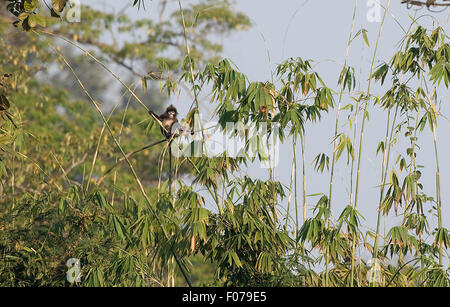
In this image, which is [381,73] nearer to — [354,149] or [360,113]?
[360,113]

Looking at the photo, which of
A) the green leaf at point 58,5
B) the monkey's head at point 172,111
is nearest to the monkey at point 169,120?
the monkey's head at point 172,111

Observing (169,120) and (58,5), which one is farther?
(169,120)

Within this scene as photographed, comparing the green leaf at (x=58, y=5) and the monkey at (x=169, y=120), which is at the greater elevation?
the green leaf at (x=58, y=5)

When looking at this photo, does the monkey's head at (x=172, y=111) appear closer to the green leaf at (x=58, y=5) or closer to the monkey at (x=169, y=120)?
the monkey at (x=169, y=120)

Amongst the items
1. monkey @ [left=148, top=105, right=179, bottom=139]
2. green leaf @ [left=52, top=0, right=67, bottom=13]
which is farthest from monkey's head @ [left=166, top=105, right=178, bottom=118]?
green leaf @ [left=52, top=0, right=67, bottom=13]

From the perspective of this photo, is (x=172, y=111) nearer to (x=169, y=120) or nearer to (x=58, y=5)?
(x=169, y=120)

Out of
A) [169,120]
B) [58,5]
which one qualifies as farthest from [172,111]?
Answer: [58,5]

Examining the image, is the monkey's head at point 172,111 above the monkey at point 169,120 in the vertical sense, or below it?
above

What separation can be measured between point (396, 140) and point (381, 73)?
0.32 metres

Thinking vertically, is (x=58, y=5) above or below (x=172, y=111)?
above

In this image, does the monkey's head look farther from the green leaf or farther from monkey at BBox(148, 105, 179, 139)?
the green leaf

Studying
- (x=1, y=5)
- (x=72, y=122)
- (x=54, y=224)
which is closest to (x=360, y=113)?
(x=54, y=224)

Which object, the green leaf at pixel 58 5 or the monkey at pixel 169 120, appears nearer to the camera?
the green leaf at pixel 58 5

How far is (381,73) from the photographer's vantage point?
9.53 ft
